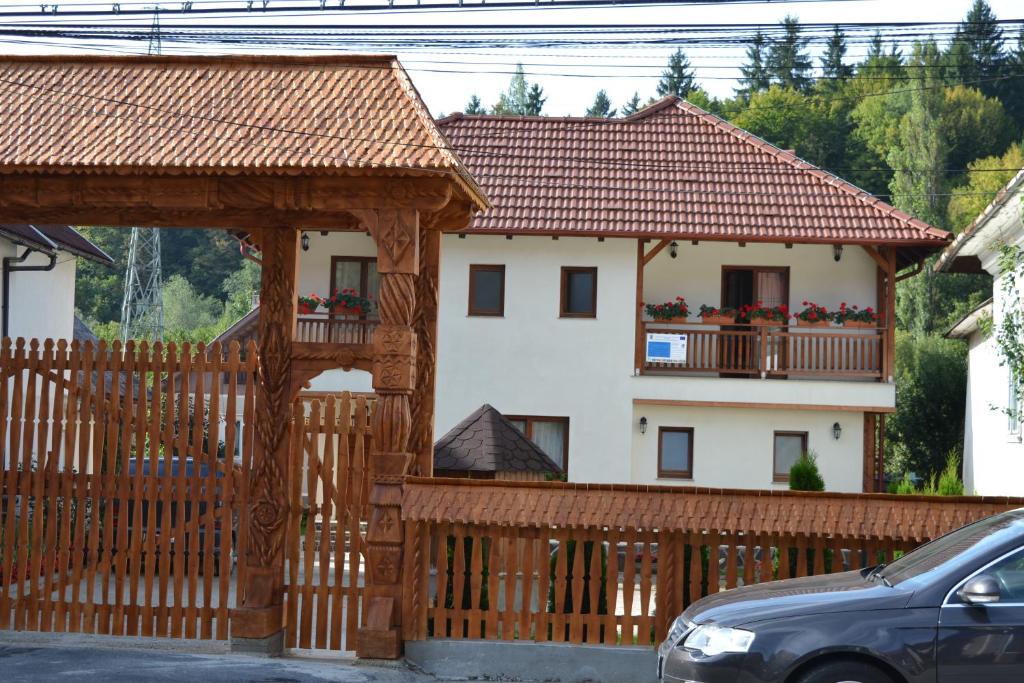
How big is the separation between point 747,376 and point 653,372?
6.70 feet

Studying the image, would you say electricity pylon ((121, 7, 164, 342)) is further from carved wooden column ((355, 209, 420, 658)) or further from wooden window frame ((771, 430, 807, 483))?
carved wooden column ((355, 209, 420, 658))

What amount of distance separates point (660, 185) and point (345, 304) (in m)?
7.12

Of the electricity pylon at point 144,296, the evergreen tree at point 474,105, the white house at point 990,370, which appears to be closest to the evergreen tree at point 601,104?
the evergreen tree at point 474,105

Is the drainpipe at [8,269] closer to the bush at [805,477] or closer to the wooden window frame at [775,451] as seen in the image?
the bush at [805,477]

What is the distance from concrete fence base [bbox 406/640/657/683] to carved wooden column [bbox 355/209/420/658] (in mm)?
484

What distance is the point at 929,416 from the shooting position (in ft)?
114

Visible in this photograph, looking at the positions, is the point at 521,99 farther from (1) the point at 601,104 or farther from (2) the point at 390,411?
(2) the point at 390,411

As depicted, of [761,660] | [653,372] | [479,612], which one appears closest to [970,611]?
[761,660]

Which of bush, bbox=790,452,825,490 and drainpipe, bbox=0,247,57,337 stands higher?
drainpipe, bbox=0,247,57,337

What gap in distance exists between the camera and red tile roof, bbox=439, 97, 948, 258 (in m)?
24.1

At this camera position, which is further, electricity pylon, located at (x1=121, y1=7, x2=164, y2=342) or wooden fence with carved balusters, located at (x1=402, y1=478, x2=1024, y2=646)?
electricity pylon, located at (x1=121, y1=7, x2=164, y2=342)

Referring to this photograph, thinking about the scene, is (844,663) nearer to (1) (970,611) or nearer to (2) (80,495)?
(1) (970,611)

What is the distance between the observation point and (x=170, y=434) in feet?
32.9

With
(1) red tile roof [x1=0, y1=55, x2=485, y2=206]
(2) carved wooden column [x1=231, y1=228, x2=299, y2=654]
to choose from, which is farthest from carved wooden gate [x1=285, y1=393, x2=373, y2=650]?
(1) red tile roof [x1=0, y1=55, x2=485, y2=206]
